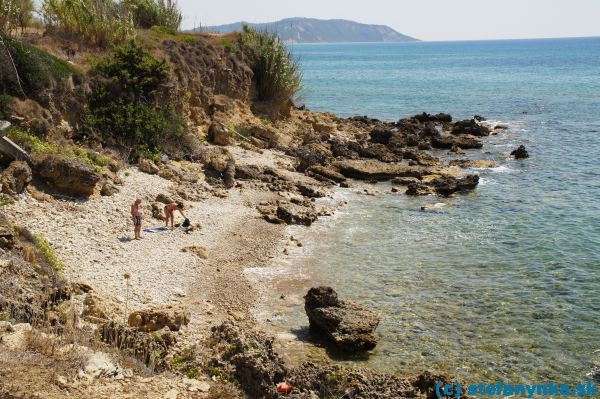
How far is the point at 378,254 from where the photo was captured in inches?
838

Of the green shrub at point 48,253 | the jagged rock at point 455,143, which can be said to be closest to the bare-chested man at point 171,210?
the green shrub at point 48,253

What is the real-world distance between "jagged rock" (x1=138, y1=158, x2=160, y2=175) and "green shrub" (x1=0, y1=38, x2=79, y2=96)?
521 centimetres

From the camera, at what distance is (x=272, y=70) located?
135 feet

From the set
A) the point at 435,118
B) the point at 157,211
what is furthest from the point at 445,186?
the point at 435,118

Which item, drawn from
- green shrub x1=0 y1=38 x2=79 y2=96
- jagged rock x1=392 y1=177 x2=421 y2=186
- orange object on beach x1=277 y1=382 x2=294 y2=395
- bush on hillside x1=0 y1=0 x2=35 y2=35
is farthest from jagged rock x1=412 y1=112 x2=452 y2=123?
orange object on beach x1=277 y1=382 x2=294 y2=395

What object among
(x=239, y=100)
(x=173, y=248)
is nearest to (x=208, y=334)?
(x=173, y=248)

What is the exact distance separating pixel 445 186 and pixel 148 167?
48.8 ft

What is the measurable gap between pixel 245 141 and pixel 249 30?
42.2ft

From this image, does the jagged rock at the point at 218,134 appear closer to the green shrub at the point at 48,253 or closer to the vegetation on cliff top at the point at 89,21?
the vegetation on cliff top at the point at 89,21

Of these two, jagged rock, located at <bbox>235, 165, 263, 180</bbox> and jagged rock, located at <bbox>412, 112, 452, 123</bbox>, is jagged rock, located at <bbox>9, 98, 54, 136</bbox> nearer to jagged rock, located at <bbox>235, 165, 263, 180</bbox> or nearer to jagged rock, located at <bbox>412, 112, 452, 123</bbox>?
jagged rock, located at <bbox>235, 165, 263, 180</bbox>

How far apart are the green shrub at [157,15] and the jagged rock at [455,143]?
823 inches

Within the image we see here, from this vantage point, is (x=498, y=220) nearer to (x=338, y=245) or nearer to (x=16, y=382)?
(x=338, y=245)

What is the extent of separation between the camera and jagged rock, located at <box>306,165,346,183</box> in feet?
104

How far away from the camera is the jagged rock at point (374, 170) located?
32.4m
